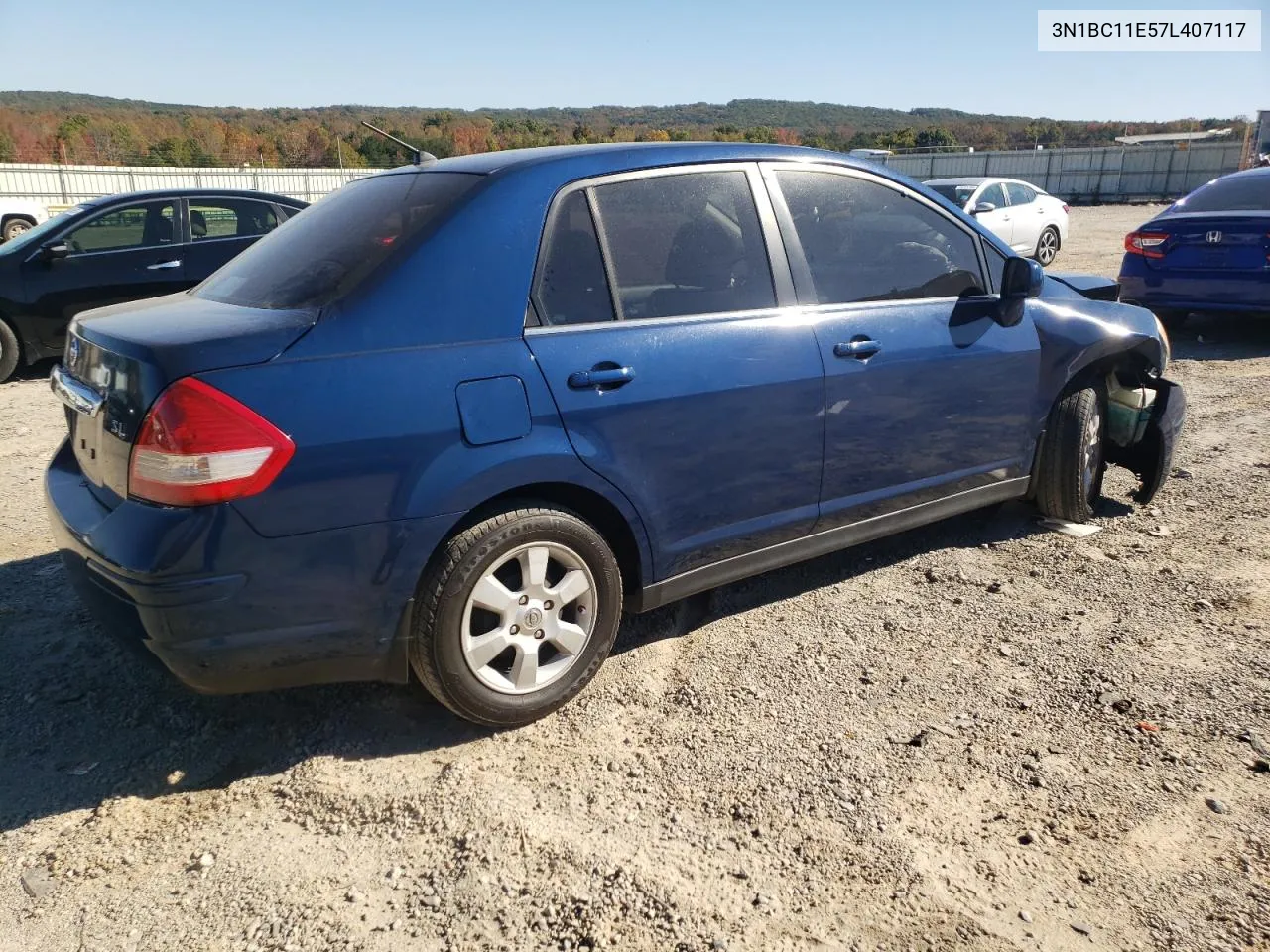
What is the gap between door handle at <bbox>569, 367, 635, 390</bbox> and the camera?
9.65ft

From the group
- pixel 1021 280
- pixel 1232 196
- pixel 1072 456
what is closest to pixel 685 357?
pixel 1021 280

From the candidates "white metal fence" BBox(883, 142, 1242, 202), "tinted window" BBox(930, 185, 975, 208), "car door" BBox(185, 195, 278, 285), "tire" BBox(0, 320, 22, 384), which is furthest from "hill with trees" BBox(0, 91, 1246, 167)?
"white metal fence" BBox(883, 142, 1242, 202)

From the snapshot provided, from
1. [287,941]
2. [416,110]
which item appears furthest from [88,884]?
[416,110]

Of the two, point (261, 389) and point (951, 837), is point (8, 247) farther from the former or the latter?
point (951, 837)

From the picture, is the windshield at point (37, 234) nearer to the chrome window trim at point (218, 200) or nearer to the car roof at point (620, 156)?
the chrome window trim at point (218, 200)

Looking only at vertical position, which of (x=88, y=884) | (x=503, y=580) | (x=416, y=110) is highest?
(x=416, y=110)

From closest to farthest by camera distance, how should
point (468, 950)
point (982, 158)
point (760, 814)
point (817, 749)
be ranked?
point (468, 950)
point (760, 814)
point (817, 749)
point (982, 158)

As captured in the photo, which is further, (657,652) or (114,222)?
(114,222)

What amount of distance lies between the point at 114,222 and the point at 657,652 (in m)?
7.30

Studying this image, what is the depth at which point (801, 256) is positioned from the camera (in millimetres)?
3555

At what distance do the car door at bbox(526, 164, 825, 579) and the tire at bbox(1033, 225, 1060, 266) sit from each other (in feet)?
46.5

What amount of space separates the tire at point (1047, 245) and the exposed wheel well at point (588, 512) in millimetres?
14750

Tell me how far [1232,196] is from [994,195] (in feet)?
20.5

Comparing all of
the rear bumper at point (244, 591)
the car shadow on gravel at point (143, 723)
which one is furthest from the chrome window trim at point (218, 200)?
the rear bumper at point (244, 591)
